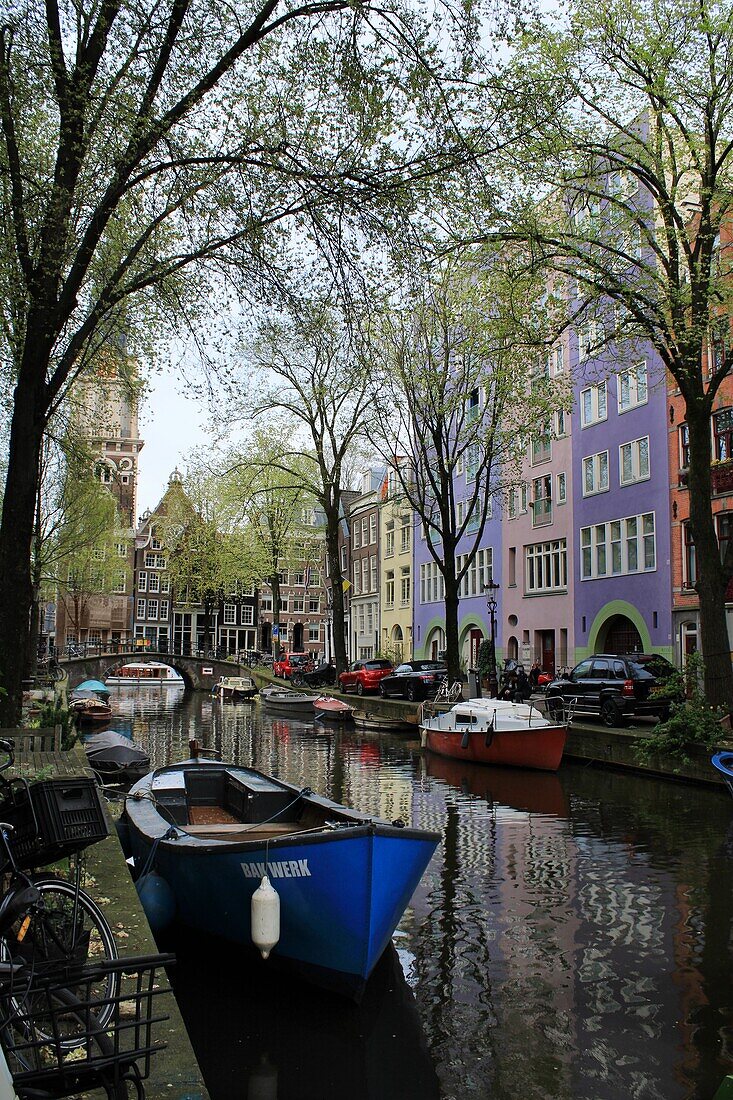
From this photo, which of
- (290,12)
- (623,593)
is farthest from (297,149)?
(623,593)

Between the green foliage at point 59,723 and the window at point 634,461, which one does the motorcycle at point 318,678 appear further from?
the green foliage at point 59,723

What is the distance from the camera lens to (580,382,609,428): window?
117 feet

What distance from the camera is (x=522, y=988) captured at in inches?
311

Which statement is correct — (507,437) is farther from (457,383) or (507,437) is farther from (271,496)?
(271,496)

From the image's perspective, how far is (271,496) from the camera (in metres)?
55.4

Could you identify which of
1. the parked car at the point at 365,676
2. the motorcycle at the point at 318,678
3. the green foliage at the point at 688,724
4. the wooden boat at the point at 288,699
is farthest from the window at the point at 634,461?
the motorcycle at the point at 318,678

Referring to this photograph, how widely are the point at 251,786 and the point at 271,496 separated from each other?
4428 centimetres

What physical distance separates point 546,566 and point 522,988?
109ft

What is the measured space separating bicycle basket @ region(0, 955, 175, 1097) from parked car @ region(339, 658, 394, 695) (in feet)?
120

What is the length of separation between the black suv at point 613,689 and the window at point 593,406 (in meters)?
13.2

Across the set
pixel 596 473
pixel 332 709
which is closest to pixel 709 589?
pixel 596 473

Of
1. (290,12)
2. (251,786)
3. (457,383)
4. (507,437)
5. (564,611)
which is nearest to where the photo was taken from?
(290,12)

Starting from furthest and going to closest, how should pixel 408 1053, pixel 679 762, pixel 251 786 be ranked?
pixel 679 762, pixel 251 786, pixel 408 1053

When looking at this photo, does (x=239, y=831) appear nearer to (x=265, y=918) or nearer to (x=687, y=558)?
(x=265, y=918)
